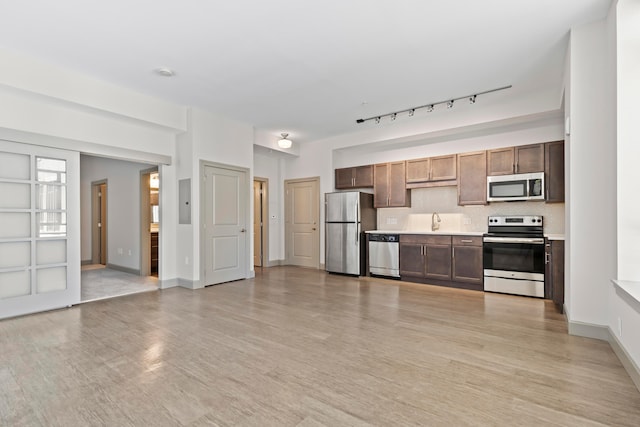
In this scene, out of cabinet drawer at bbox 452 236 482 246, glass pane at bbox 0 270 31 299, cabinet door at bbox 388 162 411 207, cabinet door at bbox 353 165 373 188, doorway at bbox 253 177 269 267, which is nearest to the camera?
glass pane at bbox 0 270 31 299

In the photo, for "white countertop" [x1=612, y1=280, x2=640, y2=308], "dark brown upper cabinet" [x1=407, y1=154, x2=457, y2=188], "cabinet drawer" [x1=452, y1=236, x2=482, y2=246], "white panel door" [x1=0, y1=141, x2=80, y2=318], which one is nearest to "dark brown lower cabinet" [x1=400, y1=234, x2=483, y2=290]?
"cabinet drawer" [x1=452, y1=236, x2=482, y2=246]

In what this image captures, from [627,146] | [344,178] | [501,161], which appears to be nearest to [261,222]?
[344,178]

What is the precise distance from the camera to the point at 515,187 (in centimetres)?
488

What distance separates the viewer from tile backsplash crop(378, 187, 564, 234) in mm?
4883

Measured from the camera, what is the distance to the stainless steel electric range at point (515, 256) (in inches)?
178

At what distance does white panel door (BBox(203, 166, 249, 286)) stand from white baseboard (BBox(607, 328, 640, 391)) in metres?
5.05

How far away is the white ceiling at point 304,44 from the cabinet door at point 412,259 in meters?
2.47

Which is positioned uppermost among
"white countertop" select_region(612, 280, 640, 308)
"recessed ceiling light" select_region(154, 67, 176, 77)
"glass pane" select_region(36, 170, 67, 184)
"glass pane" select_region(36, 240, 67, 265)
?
"recessed ceiling light" select_region(154, 67, 176, 77)

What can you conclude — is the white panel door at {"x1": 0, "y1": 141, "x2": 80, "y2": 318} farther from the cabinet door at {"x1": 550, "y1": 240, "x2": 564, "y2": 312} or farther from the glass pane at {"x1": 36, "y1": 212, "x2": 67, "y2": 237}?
the cabinet door at {"x1": 550, "y1": 240, "x2": 564, "y2": 312}

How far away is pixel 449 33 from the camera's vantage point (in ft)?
10.1

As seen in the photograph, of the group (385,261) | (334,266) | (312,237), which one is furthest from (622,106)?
(312,237)

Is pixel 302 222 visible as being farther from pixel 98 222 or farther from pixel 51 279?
pixel 98 222

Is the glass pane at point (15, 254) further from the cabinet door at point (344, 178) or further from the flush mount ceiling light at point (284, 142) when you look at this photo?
the cabinet door at point (344, 178)

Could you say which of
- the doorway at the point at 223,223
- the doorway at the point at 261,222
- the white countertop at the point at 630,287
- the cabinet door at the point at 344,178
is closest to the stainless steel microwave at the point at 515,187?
the white countertop at the point at 630,287
